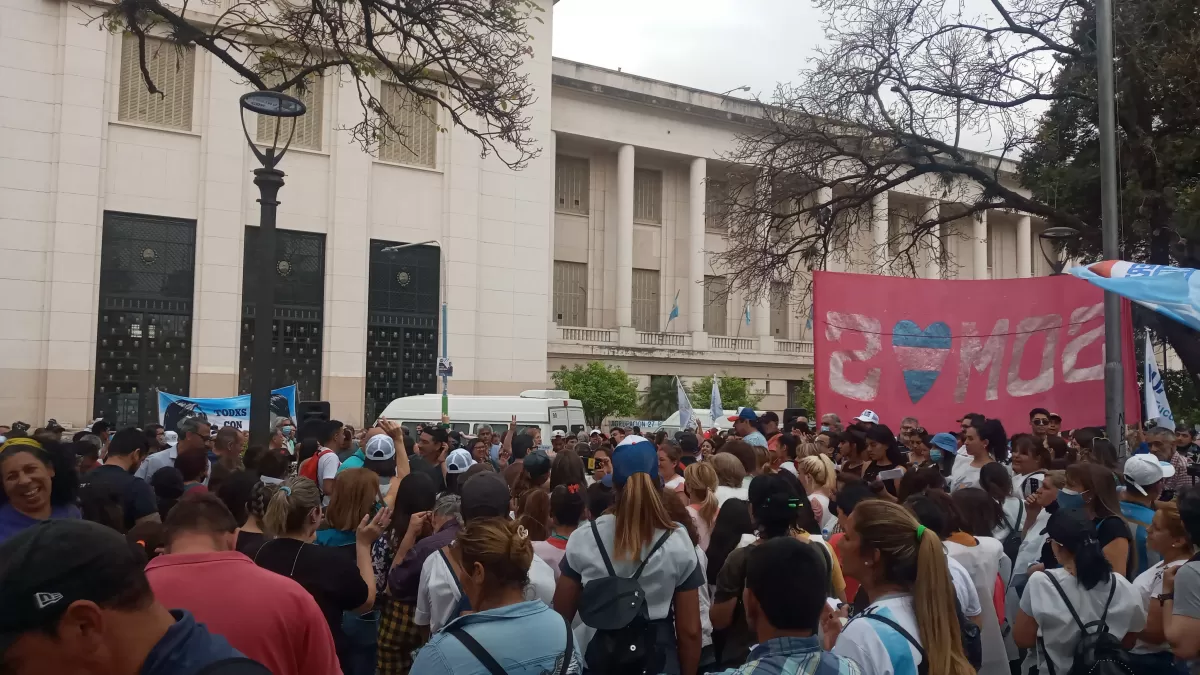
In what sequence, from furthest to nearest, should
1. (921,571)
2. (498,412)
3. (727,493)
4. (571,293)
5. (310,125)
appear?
(571,293)
(310,125)
(498,412)
(727,493)
(921,571)

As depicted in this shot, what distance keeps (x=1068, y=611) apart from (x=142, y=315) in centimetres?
2945

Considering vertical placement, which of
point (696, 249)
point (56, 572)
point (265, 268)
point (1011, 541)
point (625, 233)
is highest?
point (625, 233)

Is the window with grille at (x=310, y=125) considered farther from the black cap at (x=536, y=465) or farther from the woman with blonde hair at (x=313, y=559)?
the woman with blonde hair at (x=313, y=559)

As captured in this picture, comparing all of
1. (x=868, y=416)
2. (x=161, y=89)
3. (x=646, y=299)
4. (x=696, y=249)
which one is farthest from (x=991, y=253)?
(x=868, y=416)

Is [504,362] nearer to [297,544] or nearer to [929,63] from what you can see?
[929,63]

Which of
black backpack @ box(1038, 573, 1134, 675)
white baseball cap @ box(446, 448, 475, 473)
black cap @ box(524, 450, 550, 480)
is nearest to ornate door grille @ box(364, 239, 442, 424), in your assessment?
white baseball cap @ box(446, 448, 475, 473)

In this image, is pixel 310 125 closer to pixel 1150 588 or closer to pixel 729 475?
pixel 729 475

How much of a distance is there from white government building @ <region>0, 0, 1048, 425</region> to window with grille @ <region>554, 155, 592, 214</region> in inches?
5.1

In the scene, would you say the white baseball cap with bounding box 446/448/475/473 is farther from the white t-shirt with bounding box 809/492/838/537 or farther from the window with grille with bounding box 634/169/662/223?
the window with grille with bounding box 634/169/662/223

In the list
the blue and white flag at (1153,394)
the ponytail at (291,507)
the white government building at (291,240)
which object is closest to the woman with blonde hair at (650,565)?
the ponytail at (291,507)

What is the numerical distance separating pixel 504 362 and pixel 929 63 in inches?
892

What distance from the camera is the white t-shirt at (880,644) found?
9.48ft

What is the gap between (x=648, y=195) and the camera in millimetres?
43625

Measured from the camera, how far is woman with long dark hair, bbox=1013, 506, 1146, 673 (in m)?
3.96
